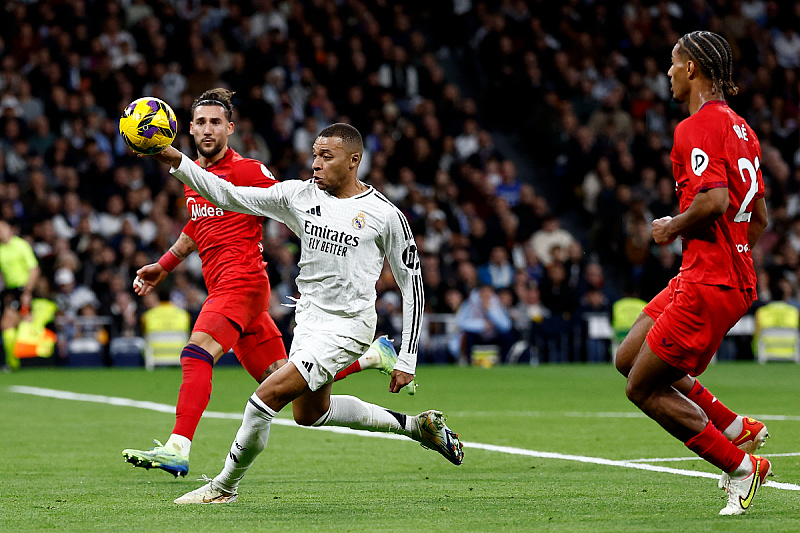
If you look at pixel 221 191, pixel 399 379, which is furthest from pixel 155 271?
pixel 399 379

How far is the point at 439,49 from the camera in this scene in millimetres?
27469

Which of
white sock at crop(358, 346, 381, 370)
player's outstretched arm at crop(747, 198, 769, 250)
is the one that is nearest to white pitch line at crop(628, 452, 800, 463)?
white sock at crop(358, 346, 381, 370)

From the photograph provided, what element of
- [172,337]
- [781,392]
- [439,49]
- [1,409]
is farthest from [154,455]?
[439,49]

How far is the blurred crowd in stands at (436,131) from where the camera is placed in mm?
20672

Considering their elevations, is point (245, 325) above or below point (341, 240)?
below

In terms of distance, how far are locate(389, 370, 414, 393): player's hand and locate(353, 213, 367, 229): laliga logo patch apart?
2.92 feet

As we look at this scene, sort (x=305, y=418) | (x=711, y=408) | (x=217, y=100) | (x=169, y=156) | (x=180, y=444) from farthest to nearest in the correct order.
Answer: (x=217, y=100) < (x=180, y=444) < (x=711, y=408) < (x=305, y=418) < (x=169, y=156)

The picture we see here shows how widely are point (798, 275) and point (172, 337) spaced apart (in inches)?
466

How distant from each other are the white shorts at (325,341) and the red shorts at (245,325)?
4.02 ft

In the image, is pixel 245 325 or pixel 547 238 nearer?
pixel 245 325

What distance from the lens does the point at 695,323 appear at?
6234 millimetres

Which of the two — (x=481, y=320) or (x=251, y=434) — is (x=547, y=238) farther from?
(x=251, y=434)

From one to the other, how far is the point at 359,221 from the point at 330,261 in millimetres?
292

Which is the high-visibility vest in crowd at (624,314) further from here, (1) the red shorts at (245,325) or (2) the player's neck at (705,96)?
(2) the player's neck at (705,96)
